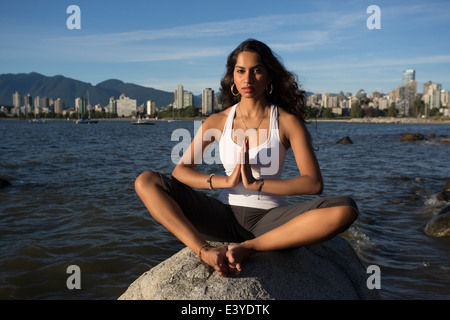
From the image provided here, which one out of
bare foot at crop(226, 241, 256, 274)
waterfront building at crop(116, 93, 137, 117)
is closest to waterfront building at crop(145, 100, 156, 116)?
waterfront building at crop(116, 93, 137, 117)

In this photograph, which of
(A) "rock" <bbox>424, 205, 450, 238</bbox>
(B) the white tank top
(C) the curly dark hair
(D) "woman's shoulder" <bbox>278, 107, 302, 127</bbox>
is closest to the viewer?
(B) the white tank top

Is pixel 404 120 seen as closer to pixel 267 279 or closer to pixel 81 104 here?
pixel 81 104

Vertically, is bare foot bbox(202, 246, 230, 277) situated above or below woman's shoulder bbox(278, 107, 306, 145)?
below

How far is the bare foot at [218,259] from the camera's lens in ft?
8.70

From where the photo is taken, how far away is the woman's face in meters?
3.32

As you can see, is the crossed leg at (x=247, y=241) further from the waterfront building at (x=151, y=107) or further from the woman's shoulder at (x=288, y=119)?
the waterfront building at (x=151, y=107)

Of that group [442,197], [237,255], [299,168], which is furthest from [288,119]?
[442,197]

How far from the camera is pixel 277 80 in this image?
3527 millimetres

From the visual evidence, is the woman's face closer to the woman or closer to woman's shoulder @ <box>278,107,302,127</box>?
the woman

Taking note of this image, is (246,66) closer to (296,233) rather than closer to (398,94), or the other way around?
(296,233)

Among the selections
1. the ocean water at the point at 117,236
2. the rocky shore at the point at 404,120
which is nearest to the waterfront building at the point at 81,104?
the rocky shore at the point at 404,120

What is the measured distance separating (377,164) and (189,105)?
102136 mm

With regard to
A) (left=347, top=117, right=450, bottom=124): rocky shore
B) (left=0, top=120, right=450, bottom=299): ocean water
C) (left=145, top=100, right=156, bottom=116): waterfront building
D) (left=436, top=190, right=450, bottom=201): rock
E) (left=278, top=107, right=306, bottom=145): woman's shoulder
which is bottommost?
(left=0, top=120, right=450, bottom=299): ocean water

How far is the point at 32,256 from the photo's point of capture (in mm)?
5605
